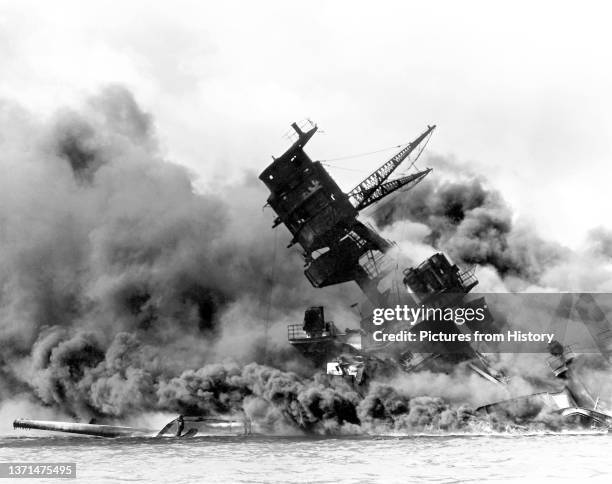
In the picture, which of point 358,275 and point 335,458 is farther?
point 358,275

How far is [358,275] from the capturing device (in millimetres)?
28641

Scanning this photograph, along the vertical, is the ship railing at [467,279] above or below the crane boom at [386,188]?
below

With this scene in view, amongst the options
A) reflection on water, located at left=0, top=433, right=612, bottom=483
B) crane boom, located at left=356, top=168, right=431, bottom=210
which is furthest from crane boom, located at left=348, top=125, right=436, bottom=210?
reflection on water, located at left=0, top=433, right=612, bottom=483

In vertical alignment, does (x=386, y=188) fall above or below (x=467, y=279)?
above

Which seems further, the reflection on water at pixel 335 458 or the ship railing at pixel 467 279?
the ship railing at pixel 467 279

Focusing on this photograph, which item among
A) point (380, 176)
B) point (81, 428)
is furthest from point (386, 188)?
point (81, 428)

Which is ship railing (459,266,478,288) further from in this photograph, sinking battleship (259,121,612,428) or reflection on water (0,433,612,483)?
reflection on water (0,433,612,483)

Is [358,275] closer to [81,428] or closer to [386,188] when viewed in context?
[386,188]

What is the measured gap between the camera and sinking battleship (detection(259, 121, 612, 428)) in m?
26.3

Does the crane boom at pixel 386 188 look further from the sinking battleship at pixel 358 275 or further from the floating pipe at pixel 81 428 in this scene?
the floating pipe at pixel 81 428

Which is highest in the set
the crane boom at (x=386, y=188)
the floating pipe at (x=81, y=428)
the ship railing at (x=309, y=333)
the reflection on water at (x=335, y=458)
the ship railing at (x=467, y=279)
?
the crane boom at (x=386, y=188)

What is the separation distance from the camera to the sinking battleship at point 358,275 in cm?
2630

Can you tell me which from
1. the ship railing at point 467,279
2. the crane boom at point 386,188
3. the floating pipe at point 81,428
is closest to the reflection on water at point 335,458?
the floating pipe at point 81,428

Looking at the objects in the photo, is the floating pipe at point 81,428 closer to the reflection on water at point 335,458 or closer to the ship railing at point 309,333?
the reflection on water at point 335,458
